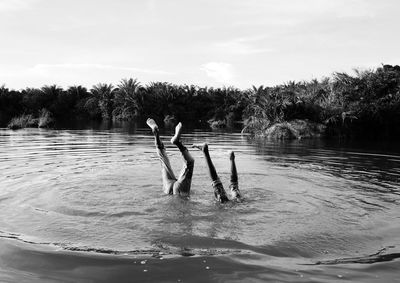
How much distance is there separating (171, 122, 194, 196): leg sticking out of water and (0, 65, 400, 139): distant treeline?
24185 millimetres

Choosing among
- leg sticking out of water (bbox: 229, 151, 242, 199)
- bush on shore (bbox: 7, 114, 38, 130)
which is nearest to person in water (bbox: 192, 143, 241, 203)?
leg sticking out of water (bbox: 229, 151, 242, 199)

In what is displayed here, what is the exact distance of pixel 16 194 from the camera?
35.3ft

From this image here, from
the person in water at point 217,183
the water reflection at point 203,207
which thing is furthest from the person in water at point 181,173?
the person in water at point 217,183

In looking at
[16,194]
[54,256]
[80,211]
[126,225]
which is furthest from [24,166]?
[54,256]

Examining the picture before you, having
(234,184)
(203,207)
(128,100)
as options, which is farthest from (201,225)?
(128,100)

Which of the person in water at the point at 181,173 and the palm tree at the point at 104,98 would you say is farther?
the palm tree at the point at 104,98

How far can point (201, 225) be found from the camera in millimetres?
8133

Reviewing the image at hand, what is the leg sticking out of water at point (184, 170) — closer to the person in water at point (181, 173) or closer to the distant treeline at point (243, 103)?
the person in water at point (181, 173)

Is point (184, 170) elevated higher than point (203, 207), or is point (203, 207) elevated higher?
point (184, 170)

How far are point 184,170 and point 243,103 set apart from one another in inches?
2095

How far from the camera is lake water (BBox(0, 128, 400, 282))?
238 inches

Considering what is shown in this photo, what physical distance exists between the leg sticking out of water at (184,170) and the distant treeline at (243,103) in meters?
24.2

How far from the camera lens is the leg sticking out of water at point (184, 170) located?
31.4ft

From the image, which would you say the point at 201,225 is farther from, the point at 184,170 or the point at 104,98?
the point at 104,98
